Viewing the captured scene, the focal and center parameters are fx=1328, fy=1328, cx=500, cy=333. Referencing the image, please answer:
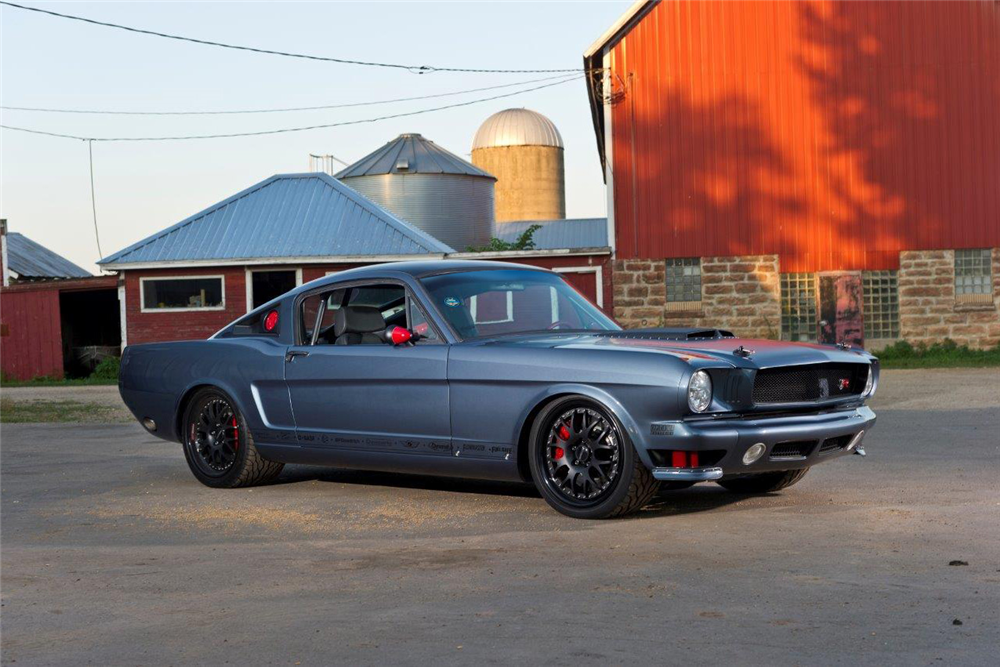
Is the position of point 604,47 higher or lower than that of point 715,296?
higher

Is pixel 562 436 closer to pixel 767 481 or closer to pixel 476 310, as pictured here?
pixel 476 310

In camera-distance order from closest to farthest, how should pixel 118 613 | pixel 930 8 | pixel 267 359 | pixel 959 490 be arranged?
pixel 118 613 < pixel 959 490 < pixel 267 359 < pixel 930 8

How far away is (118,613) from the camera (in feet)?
16.8

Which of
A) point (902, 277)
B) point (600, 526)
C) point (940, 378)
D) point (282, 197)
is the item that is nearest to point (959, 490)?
point (600, 526)

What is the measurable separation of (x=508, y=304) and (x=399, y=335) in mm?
723

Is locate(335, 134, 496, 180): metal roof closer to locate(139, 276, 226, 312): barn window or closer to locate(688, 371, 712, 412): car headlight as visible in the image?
locate(139, 276, 226, 312): barn window

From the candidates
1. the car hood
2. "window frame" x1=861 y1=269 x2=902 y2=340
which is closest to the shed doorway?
"window frame" x1=861 y1=269 x2=902 y2=340

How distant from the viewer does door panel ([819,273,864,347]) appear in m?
29.2

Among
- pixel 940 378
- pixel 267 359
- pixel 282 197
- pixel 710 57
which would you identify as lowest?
pixel 940 378

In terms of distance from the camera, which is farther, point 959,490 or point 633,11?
point 633,11

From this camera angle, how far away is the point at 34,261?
46.5 m

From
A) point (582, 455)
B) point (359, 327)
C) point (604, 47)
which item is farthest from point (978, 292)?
point (582, 455)

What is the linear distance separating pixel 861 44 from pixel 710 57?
3.28 m

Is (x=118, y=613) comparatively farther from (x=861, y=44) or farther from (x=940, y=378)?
(x=861, y=44)
